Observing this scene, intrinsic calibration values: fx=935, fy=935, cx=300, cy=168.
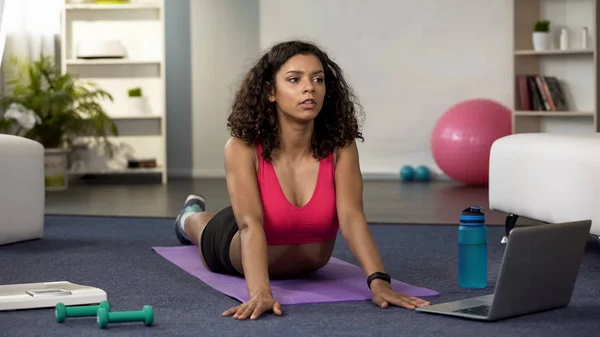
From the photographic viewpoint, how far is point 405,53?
650 cm

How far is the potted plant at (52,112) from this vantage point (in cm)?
579

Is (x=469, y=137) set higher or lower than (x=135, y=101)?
lower

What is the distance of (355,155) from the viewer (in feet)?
8.82

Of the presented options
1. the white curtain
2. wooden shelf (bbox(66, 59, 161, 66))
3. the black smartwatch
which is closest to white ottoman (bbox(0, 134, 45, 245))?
the black smartwatch

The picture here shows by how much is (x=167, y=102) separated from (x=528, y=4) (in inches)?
103

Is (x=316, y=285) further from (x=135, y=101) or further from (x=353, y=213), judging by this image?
(x=135, y=101)

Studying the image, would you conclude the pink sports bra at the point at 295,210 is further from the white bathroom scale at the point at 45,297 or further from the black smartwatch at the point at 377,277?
the white bathroom scale at the point at 45,297

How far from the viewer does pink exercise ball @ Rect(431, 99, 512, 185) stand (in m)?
5.77

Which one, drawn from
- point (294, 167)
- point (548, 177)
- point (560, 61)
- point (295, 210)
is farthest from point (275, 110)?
point (560, 61)

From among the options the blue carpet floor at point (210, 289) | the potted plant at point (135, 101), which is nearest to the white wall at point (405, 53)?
the potted plant at point (135, 101)

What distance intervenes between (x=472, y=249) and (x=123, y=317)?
1005mm

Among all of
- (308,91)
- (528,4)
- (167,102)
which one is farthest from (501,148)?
(167,102)

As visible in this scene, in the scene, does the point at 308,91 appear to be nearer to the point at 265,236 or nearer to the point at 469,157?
the point at 265,236

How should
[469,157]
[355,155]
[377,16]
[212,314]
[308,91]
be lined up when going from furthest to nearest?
[377,16], [469,157], [355,155], [308,91], [212,314]
